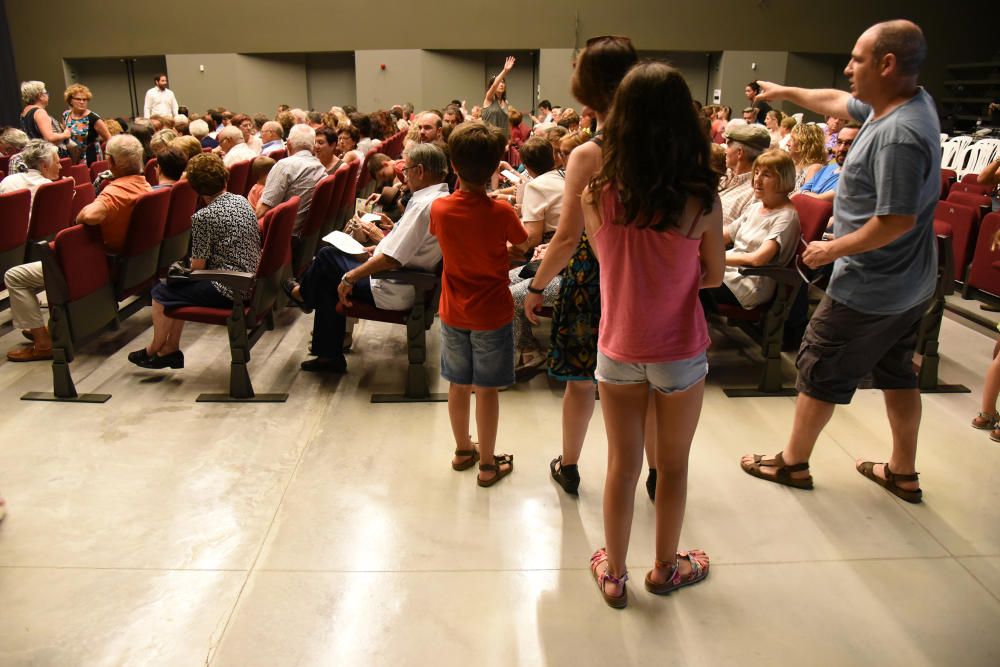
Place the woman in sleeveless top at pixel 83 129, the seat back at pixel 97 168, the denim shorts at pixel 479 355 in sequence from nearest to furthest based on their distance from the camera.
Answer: the denim shorts at pixel 479 355 < the seat back at pixel 97 168 < the woman in sleeveless top at pixel 83 129

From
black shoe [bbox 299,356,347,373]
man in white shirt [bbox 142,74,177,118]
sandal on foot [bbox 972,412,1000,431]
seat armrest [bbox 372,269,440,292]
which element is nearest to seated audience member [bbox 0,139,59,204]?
black shoe [bbox 299,356,347,373]

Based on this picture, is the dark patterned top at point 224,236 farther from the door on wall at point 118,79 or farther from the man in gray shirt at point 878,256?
the door on wall at point 118,79

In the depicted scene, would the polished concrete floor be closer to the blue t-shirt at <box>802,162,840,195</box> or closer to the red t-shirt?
the red t-shirt

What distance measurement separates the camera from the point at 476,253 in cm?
258

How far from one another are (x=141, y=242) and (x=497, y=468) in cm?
228

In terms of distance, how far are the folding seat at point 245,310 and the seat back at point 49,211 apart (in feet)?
5.36

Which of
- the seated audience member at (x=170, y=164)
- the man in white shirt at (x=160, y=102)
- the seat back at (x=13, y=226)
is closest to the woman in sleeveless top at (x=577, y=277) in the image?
the seated audience member at (x=170, y=164)

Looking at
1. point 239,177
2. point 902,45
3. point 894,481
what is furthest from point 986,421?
point 239,177

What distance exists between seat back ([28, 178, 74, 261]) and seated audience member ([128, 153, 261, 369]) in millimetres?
1450

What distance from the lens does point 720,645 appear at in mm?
2051

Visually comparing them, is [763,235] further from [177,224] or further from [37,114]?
[37,114]

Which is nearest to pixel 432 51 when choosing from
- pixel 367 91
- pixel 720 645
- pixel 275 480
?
pixel 367 91

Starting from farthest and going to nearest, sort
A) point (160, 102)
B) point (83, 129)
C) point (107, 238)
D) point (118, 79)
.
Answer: point (118, 79)
point (160, 102)
point (83, 129)
point (107, 238)

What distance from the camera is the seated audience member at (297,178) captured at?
4672mm
